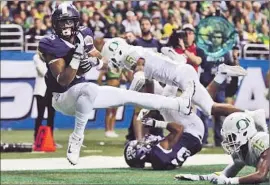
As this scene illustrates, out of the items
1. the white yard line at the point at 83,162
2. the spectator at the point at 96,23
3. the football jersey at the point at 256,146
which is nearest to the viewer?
the football jersey at the point at 256,146

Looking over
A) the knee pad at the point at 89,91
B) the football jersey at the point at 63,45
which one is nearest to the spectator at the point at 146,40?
the knee pad at the point at 89,91

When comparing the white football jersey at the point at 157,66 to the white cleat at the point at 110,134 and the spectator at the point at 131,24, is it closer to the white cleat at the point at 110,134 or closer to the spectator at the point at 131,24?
Result: the spectator at the point at 131,24

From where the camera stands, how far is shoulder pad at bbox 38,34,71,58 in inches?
237

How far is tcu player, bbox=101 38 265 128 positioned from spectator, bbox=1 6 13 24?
7214 millimetres

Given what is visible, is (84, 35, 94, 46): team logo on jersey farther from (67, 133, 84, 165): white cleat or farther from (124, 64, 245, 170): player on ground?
(124, 64, 245, 170): player on ground

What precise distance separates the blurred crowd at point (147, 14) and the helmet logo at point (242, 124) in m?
4.82

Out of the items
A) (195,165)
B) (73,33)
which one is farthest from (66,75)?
(195,165)

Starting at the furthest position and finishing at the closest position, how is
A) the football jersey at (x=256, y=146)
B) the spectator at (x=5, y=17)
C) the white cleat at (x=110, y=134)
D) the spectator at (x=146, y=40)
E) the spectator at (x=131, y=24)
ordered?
the spectator at (x=5, y=17) < the white cleat at (x=110, y=134) < the spectator at (x=131, y=24) < the spectator at (x=146, y=40) < the football jersey at (x=256, y=146)

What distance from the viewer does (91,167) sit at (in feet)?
34.1

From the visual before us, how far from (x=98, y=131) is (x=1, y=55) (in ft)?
5.97

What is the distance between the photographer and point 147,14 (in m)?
13.2

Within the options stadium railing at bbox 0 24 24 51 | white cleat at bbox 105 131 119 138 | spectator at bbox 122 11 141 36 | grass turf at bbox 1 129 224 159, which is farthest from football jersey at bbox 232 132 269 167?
stadium railing at bbox 0 24 24 51

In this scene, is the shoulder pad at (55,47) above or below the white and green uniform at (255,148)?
above

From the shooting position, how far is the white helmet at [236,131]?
7469mm
